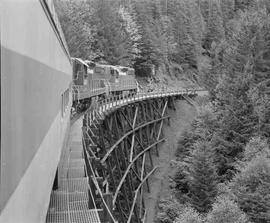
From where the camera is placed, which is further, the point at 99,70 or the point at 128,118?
the point at 99,70

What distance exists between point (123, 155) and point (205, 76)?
78.2 ft

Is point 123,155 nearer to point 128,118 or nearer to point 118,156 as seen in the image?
point 118,156

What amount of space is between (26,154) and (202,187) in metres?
14.1

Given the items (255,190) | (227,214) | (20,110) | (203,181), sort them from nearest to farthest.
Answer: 1. (20,110)
2. (227,214)
3. (255,190)
4. (203,181)

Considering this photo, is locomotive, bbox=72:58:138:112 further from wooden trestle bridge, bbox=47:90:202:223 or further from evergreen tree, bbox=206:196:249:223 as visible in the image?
evergreen tree, bbox=206:196:249:223

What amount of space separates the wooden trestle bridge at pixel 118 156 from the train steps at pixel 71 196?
0.07ft

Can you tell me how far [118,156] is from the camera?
15.5 meters

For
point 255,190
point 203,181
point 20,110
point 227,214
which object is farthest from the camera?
point 203,181

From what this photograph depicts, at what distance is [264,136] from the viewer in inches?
688

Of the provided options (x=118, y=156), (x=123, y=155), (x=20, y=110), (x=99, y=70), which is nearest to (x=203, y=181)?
(x=123, y=155)

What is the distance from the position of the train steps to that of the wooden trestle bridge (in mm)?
22

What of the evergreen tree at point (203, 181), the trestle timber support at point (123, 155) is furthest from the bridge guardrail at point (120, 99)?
the evergreen tree at point (203, 181)

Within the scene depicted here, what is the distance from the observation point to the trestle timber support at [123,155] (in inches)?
325

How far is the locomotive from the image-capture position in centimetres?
1830
